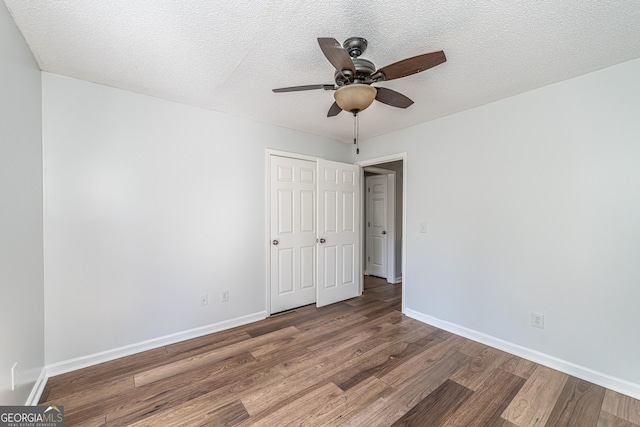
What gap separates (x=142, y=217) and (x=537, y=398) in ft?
11.5

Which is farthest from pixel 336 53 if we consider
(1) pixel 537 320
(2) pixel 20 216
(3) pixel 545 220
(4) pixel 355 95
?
(1) pixel 537 320

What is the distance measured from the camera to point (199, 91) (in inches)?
90.0

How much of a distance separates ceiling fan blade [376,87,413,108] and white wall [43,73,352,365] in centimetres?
169

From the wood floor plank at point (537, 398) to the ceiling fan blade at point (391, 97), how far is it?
2.27 m

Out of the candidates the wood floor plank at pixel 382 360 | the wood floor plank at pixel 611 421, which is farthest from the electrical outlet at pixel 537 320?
the wood floor plank at pixel 382 360

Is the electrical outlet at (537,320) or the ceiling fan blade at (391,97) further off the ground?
the ceiling fan blade at (391,97)

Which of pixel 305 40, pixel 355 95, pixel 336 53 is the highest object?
pixel 305 40

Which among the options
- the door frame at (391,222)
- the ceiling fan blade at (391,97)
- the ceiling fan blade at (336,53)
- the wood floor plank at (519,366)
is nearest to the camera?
the ceiling fan blade at (336,53)

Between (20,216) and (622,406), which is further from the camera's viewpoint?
(622,406)

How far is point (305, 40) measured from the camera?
159 cm

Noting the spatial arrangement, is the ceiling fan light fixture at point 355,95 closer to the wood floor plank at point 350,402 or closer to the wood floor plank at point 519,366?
the wood floor plank at point 350,402

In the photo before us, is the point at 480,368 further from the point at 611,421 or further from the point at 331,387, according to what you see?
the point at 331,387

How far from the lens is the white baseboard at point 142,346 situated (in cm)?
199

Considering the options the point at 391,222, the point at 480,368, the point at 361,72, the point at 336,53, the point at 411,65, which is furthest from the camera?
the point at 391,222
